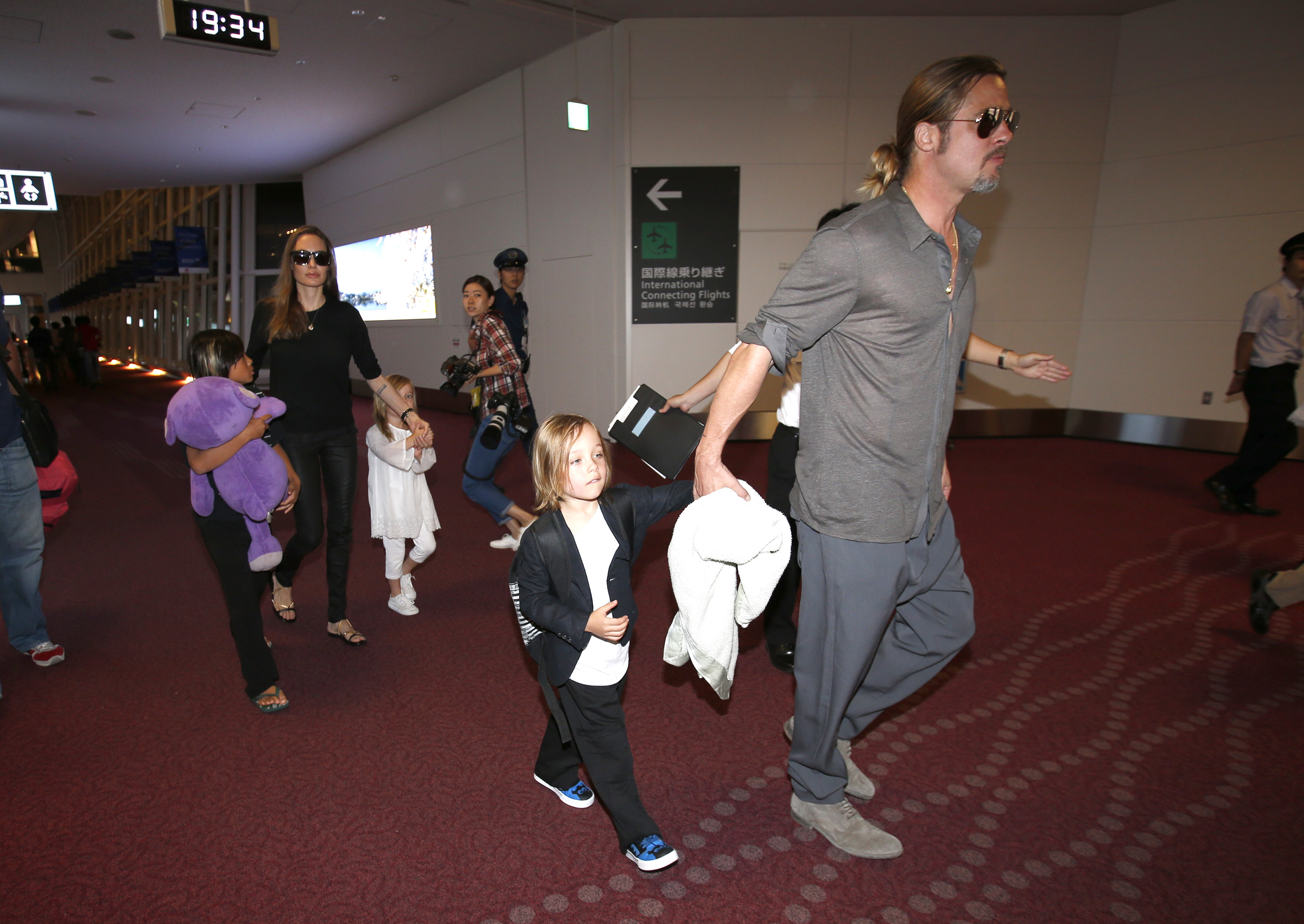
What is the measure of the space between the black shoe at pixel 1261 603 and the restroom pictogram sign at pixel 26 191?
18190mm

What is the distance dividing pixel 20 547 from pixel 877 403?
3407mm

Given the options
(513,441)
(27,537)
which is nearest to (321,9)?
(513,441)

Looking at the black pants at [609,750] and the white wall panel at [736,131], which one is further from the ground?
the white wall panel at [736,131]

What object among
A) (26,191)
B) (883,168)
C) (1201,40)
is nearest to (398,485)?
(883,168)

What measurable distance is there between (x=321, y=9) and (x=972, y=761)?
9.03 meters

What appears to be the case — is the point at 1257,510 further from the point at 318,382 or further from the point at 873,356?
the point at 318,382

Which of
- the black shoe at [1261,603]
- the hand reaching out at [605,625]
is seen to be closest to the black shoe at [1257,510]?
the black shoe at [1261,603]

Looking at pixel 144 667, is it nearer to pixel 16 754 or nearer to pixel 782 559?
pixel 16 754

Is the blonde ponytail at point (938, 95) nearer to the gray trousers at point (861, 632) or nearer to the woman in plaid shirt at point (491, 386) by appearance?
the gray trousers at point (861, 632)

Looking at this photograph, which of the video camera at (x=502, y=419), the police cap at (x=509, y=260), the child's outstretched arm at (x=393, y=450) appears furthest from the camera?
the police cap at (x=509, y=260)

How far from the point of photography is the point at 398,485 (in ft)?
11.3

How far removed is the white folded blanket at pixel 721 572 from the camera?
1635 mm

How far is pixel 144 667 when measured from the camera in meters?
3.12

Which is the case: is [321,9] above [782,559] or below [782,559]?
above
